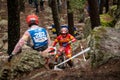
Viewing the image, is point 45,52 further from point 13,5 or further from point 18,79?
point 13,5

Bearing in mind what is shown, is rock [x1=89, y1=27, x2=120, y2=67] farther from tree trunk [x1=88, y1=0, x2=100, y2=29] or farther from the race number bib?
tree trunk [x1=88, y1=0, x2=100, y2=29]

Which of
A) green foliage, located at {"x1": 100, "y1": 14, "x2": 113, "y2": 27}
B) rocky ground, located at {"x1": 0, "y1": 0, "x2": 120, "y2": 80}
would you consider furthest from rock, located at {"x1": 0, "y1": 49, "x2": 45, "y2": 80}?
green foliage, located at {"x1": 100, "y1": 14, "x2": 113, "y2": 27}

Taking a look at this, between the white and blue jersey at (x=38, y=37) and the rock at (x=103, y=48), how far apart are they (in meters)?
1.62

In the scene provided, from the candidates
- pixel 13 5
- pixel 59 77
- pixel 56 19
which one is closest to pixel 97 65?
pixel 59 77

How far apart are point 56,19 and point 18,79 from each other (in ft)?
34.1

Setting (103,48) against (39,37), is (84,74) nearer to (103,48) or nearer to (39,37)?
(103,48)

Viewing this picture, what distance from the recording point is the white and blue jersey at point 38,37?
8.34 meters

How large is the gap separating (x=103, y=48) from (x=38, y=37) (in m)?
2.07

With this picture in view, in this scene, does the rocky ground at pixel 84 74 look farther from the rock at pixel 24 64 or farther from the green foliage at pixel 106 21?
the green foliage at pixel 106 21

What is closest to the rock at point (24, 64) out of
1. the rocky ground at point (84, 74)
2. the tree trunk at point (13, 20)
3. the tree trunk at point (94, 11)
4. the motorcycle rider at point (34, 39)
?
the rocky ground at point (84, 74)

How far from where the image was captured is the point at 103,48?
6.98 m

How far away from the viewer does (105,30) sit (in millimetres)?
7754

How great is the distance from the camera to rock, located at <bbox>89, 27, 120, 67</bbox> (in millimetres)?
6898

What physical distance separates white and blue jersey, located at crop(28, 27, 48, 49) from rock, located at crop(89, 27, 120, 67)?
1616mm
